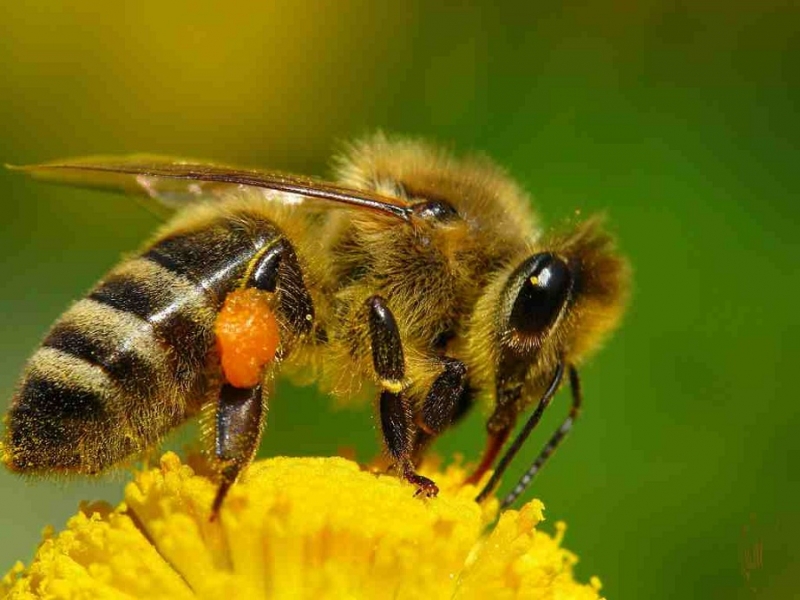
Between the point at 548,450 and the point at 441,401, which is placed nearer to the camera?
the point at 441,401

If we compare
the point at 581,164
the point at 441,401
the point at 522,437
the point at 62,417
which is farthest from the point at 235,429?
the point at 581,164

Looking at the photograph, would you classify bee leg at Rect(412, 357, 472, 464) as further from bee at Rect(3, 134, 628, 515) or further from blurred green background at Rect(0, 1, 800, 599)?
blurred green background at Rect(0, 1, 800, 599)

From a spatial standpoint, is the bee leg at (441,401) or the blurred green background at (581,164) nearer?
the bee leg at (441,401)

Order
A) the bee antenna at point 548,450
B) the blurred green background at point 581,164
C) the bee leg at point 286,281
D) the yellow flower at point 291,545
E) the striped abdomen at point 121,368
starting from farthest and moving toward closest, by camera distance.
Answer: the blurred green background at point 581,164
the bee antenna at point 548,450
the bee leg at point 286,281
the striped abdomen at point 121,368
the yellow flower at point 291,545

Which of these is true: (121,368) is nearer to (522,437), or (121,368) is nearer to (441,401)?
(441,401)

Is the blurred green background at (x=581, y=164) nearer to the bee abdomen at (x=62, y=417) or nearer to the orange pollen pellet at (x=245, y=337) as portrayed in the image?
the bee abdomen at (x=62, y=417)

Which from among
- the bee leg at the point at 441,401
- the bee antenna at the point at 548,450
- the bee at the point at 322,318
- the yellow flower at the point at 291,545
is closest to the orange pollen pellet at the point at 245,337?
the bee at the point at 322,318

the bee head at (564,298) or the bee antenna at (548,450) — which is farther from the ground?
the bee head at (564,298)
